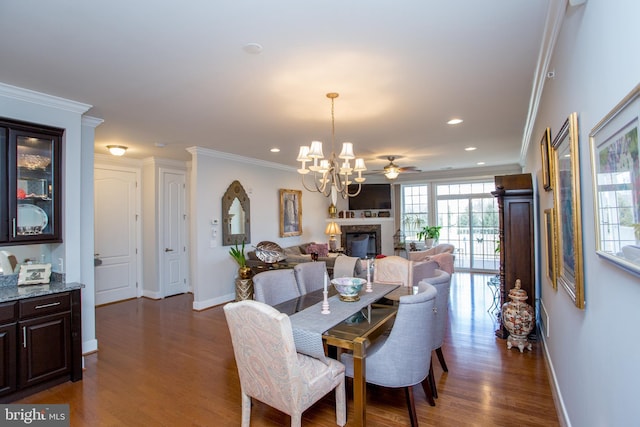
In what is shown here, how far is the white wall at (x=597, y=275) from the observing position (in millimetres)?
1094

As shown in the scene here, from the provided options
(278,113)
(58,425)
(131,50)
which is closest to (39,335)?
(58,425)

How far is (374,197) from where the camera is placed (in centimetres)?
908

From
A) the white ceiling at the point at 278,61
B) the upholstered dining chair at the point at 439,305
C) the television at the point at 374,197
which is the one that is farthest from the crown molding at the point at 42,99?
the television at the point at 374,197

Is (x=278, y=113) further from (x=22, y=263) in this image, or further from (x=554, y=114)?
(x=22, y=263)

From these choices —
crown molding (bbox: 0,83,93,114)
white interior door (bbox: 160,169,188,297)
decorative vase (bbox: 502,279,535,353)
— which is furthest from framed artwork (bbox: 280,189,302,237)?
decorative vase (bbox: 502,279,535,353)

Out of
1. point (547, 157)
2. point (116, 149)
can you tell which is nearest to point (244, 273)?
point (116, 149)

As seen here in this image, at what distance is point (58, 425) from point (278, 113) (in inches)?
128

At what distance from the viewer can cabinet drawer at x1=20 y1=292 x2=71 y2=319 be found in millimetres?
2793

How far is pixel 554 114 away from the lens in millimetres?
2412

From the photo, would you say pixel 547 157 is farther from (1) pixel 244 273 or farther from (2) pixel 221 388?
(1) pixel 244 273

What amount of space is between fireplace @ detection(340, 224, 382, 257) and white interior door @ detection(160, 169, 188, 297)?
166 inches

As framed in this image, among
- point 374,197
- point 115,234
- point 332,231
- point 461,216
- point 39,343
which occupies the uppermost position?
point 374,197

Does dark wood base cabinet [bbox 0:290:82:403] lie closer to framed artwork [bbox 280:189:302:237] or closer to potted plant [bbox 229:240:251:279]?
potted plant [bbox 229:240:251:279]

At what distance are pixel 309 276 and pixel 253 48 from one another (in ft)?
Result: 7.46
